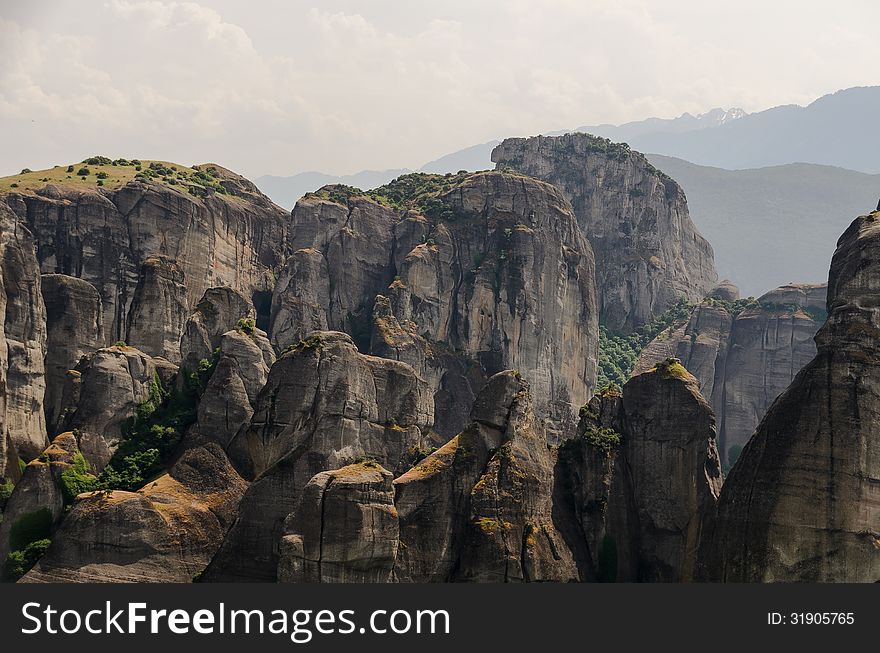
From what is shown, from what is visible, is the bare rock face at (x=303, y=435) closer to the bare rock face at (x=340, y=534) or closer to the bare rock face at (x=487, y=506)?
the bare rock face at (x=487, y=506)

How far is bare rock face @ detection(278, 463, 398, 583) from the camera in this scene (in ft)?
228

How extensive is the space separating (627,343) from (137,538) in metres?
109

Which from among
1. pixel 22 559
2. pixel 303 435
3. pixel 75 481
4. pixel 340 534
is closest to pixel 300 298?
pixel 303 435

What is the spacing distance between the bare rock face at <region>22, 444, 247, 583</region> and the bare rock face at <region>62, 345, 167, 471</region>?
7.17 meters

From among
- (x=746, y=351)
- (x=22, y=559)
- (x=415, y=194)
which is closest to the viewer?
(x=22, y=559)

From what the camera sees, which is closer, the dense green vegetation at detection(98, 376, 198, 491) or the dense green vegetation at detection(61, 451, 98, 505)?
the dense green vegetation at detection(61, 451, 98, 505)

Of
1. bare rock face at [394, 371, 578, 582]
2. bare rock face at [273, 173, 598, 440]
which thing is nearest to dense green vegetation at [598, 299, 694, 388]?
bare rock face at [273, 173, 598, 440]

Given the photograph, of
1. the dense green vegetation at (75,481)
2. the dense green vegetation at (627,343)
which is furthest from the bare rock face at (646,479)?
the dense green vegetation at (627,343)

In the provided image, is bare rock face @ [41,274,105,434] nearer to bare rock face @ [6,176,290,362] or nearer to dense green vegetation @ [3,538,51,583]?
bare rock face @ [6,176,290,362]

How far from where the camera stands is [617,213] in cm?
18612

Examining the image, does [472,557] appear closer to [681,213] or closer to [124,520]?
[124,520]

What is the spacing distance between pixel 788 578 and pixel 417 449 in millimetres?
31055

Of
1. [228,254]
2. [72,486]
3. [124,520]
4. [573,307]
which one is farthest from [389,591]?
[573,307]

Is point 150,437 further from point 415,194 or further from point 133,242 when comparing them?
point 415,194
